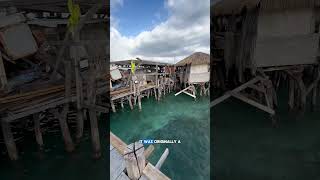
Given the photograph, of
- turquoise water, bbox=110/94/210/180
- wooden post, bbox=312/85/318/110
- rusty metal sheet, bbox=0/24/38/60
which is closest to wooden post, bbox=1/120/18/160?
rusty metal sheet, bbox=0/24/38/60

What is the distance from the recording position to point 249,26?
10.0 m

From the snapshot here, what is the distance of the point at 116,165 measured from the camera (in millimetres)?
4234

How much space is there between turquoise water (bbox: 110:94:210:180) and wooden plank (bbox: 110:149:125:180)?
378 cm

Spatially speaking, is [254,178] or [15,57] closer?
[254,178]

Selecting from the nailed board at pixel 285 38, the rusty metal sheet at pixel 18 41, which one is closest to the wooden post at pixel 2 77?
the rusty metal sheet at pixel 18 41

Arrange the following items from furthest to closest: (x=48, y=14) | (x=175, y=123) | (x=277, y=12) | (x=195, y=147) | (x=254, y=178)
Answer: (x=175, y=123)
(x=195, y=147)
(x=277, y=12)
(x=48, y=14)
(x=254, y=178)

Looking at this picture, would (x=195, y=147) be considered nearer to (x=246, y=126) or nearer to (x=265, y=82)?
(x=246, y=126)

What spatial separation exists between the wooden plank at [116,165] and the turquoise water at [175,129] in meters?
3.78

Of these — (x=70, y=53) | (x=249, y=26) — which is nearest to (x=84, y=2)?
(x=70, y=53)

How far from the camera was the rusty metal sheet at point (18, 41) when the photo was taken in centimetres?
780

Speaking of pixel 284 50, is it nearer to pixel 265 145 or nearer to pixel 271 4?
pixel 271 4

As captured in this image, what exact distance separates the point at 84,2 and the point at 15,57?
2589 millimetres

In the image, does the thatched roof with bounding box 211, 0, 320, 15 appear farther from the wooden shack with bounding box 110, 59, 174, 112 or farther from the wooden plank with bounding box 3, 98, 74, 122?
the wooden shack with bounding box 110, 59, 174, 112

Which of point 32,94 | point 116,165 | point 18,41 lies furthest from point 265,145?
point 18,41
